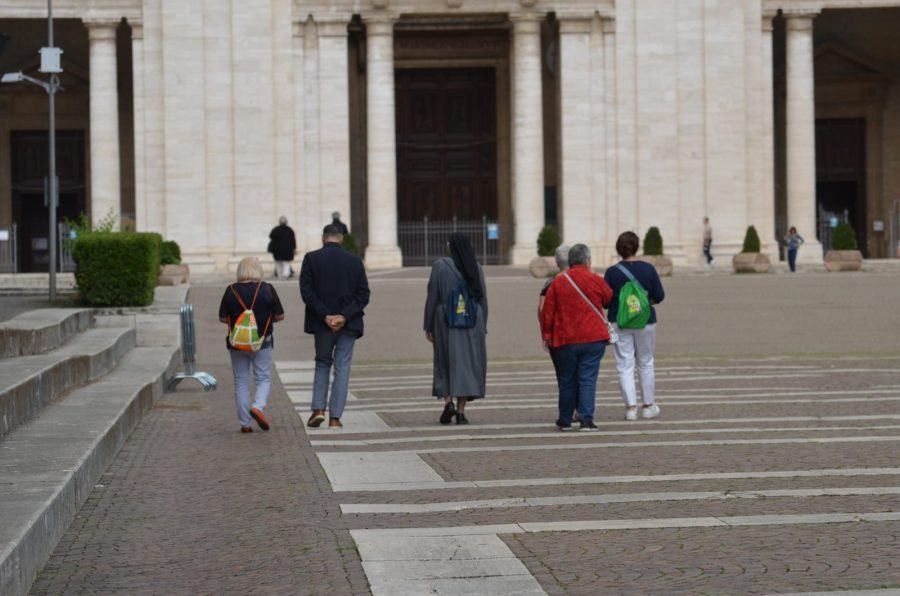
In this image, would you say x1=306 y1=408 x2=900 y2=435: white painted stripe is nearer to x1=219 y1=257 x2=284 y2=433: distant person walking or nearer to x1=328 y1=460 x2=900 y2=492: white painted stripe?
x1=219 y1=257 x2=284 y2=433: distant person walking

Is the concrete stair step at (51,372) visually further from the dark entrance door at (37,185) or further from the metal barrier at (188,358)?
the dark entrance door at (37,185)

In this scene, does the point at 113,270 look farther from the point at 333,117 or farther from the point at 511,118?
the point at 511,118

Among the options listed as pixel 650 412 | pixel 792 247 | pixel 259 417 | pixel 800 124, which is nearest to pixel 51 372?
pixel 259 417

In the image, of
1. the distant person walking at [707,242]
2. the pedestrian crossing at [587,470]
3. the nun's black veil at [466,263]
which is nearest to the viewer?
the pedestrian crossing at [587,470]

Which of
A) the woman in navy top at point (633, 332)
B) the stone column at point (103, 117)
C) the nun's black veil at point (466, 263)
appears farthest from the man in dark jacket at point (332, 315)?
the stone column at point (103, 117)

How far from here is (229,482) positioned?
11.6 metres

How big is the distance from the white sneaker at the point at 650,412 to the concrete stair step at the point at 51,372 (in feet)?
17.9

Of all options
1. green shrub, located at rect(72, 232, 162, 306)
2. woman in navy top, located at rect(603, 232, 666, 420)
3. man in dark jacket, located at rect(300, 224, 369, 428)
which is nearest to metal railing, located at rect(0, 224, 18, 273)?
green shrub, located at rect(72, 232, 162, 306)

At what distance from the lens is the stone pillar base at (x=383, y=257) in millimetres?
46344

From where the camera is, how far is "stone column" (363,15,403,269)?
152 feet

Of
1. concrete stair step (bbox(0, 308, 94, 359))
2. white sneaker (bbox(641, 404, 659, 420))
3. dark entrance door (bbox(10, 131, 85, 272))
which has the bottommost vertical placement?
white sneaker (bbox(641, 404, 659, 420))

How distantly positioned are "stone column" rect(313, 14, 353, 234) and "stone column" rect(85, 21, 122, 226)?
593cm

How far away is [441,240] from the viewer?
50438 mm

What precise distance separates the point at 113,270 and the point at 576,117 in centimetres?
2375
